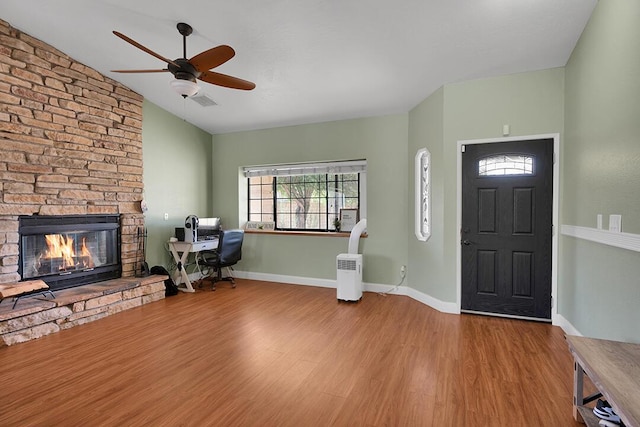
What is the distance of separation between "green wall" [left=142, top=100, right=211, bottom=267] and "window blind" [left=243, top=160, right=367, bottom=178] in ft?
2.95

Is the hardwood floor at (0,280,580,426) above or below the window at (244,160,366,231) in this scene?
below

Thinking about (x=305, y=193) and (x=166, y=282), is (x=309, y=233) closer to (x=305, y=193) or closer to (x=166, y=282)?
(x=305, y=193)

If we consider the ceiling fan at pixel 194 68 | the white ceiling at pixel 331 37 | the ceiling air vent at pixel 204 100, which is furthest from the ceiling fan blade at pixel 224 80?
the ceiling air vent at pixel 204 100

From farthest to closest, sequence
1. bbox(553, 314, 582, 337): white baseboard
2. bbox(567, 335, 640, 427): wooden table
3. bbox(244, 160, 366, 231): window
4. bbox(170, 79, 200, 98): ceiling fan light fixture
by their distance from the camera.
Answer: bbox(244, 160, 366, 231): window, bbox(553, 314, 582, 337): white baseboard, bbox(170, 79, 200, 98): ceiling fan light fixture, bbox(567, 335, 640, 427): wooden table

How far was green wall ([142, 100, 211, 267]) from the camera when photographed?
15.4 ft

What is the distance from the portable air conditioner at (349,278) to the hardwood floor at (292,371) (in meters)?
0.45

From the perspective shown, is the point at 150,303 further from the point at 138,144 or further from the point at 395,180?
the point at 395,180

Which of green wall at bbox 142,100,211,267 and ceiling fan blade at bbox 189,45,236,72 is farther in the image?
green wall at bbox 142,100,211,267

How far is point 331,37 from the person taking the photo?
294 cm

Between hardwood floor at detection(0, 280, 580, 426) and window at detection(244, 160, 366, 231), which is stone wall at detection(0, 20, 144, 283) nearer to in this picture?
hardwood floor at detection(0, 280, 580, 426)

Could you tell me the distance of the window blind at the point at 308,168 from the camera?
4902 millimetres

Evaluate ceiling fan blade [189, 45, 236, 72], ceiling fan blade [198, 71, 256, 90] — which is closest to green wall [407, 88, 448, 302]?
ceiling fan blade [198, 71, 256, 90]

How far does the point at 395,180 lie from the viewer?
4555mm

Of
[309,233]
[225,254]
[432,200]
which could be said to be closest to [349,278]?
[309,233]
